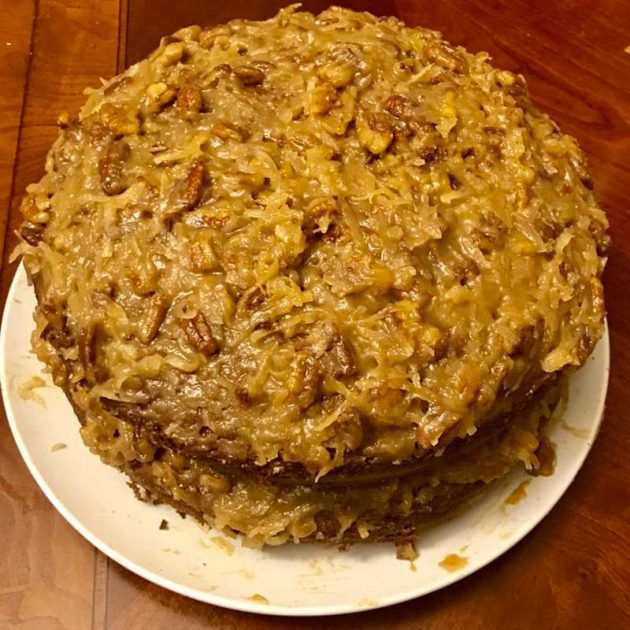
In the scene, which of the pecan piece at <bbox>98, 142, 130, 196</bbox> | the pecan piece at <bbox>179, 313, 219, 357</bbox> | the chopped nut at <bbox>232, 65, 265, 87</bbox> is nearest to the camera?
the pecan piece at <bbox>179, 313, 219, 357</bbox>

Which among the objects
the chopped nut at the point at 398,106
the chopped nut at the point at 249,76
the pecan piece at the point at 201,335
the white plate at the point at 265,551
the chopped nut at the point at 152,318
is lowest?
the white plate at the point at 265,551

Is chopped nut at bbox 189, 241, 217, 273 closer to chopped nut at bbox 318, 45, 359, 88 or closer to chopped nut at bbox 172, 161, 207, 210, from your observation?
chopped nut at bbox 172, 161, 207, 210

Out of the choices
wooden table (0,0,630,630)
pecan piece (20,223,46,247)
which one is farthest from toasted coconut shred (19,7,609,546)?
wooden table (0,0,630,630)

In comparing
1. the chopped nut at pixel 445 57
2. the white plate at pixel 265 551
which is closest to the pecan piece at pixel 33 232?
the white plate at pixel 265 551

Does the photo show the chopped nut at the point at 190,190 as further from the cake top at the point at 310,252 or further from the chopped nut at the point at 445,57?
the chopped nut at the point at 445,57

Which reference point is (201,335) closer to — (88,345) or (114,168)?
(88,345)

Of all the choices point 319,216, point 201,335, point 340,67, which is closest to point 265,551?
point 201,335

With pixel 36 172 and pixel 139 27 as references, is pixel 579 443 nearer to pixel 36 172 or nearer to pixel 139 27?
pixel 36 172
